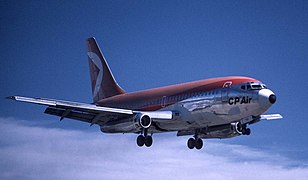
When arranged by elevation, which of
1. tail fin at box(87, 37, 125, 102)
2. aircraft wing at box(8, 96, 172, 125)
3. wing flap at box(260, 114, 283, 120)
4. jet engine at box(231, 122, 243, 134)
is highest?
tail fin at box(87, 37, 125, 102)

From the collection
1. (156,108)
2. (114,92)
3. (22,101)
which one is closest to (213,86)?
(156,108)

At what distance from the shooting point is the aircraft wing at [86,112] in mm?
61938

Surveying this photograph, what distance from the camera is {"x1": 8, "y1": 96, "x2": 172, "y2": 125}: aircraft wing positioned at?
61.9 m

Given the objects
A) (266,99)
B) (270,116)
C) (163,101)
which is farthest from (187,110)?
(270,116)

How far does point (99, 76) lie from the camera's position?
286ft

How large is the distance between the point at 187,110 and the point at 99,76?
2591 centimetres

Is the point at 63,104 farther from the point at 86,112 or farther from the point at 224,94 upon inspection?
the point at 224,94

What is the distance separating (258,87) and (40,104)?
20.7 m

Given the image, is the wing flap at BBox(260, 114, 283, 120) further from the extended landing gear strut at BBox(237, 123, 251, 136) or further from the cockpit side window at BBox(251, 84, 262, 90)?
the cockpit side window at BBox(251, 84, 262, 90)

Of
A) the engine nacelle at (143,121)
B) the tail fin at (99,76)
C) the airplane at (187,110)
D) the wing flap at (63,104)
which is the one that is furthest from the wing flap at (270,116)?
the tail fin at (99,76)

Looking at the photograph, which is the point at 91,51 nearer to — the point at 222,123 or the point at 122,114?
the point at 122,114

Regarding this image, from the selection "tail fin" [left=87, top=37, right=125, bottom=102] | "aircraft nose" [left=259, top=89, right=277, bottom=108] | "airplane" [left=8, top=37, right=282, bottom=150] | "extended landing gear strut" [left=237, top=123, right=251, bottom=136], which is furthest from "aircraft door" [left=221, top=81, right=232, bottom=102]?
"tail fin" [left=87, top=37, right=125, bottom=102]

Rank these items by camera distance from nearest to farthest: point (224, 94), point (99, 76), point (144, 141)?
point (224, 94) < point (144, 141) < point (99, 76)

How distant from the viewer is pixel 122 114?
66375 mm
